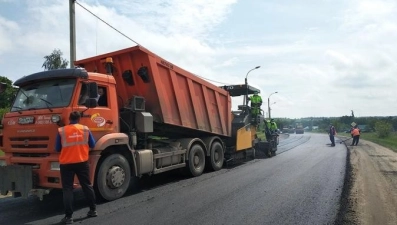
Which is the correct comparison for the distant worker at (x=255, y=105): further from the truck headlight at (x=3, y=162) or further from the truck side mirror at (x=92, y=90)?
the truck headlight at (x=3, y=162)

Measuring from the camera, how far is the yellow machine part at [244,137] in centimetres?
1274

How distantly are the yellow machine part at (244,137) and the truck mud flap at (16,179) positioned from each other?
7.69 meters

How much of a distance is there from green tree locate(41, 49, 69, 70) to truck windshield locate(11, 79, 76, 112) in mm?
24705

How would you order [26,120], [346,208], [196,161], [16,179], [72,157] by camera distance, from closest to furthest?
[72,157], [346,208], [16,179], [26,120], [196,161]

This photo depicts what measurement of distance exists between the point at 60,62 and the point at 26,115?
26610mm

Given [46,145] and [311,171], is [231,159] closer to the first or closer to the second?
[311,171]

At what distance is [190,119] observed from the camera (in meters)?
10.2

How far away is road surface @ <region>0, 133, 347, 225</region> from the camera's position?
18.5 ft

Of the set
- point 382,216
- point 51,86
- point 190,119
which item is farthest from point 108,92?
point 382,216

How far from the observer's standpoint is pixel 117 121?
753 centimetres

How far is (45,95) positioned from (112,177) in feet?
6.49

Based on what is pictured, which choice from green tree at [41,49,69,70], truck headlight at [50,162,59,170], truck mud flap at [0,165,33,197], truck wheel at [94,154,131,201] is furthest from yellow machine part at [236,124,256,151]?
green tree at [41,49,69,70]

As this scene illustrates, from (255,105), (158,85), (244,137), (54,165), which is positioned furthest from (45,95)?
(255,105)

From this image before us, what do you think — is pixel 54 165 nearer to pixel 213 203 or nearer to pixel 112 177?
pixel 112 177
